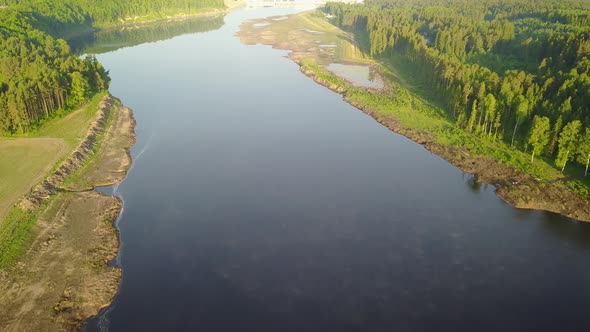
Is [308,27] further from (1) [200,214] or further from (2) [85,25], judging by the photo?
(1) [200,214]

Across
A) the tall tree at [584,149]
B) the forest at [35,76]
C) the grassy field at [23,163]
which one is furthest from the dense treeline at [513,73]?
the forest at [35,76]

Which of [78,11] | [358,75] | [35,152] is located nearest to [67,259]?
[35,152]

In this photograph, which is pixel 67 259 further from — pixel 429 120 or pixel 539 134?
pixel 429 120

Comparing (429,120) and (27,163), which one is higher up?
(27,163)

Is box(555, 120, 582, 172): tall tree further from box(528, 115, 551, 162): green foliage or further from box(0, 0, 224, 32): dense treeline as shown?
box(0, 0, 224, 32): dense treeline

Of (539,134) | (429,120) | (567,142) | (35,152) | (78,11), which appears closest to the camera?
(567,142)

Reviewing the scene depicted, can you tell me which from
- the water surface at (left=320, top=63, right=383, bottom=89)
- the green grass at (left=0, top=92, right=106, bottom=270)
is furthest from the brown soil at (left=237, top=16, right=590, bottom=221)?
the green grass at (left=0, top=92, right=106, bottom=270)
